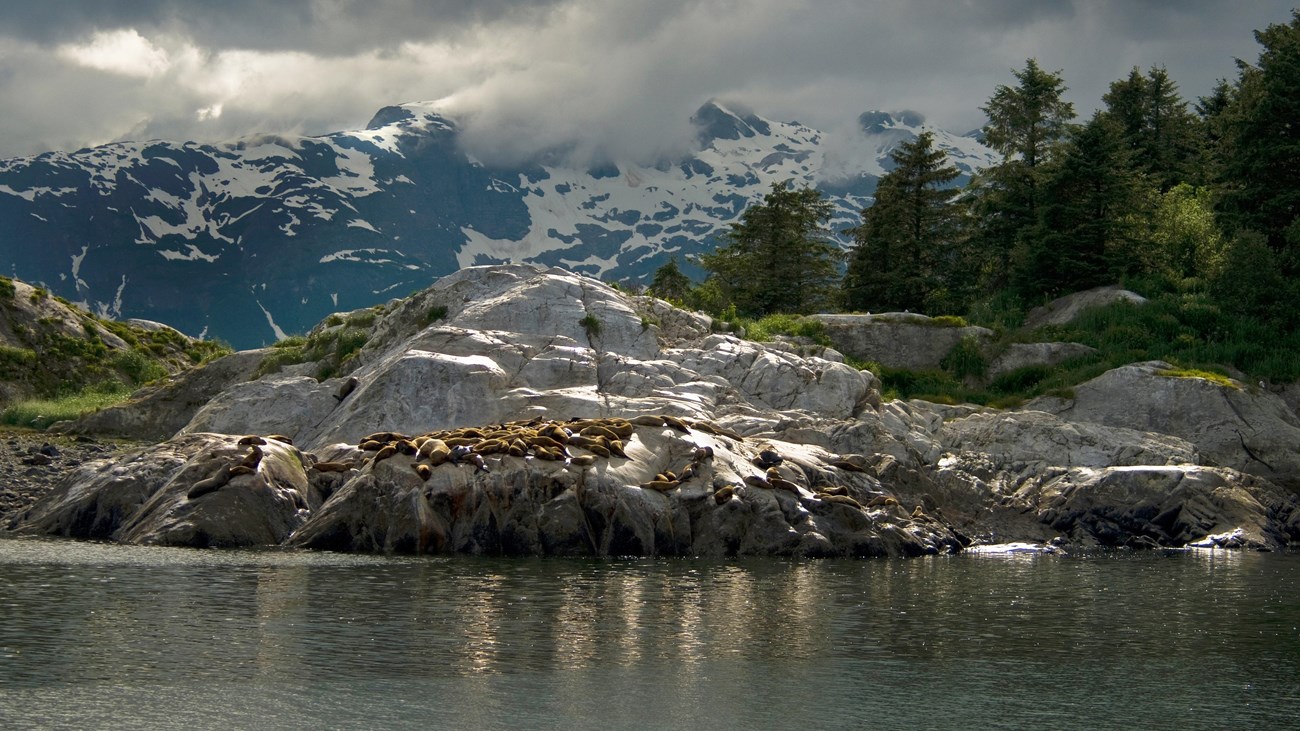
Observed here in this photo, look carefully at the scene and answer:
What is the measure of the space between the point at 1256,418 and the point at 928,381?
12761 mm

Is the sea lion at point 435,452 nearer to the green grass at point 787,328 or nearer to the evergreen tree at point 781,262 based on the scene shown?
the green grass at point 787,328

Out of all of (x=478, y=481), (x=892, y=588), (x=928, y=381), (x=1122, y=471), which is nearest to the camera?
(x=892, y=588)

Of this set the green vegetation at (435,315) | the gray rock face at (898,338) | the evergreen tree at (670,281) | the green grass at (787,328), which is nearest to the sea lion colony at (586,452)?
the green vegetation at (435,315)

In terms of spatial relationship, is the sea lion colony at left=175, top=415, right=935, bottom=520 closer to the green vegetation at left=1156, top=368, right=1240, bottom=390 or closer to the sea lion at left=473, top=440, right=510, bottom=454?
the sea lion at left=473, top=440, right=510, bottom=454

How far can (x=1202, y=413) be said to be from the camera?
45.8m

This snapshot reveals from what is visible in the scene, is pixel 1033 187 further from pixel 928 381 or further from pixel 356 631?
pixel 356 631

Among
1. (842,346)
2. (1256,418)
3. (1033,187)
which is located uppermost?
(1033,187)

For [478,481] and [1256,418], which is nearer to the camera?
[478,481]

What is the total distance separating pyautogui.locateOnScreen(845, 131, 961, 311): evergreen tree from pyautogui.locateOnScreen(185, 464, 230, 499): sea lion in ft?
135

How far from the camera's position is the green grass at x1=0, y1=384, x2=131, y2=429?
167ft

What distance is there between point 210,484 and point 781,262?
43.7 m

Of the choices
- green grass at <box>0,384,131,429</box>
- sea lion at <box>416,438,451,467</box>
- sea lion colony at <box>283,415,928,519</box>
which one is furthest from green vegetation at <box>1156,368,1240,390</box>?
green grass at <box>0,384,131,429</box>

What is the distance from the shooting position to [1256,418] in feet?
149

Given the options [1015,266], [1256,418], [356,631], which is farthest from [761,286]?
[356,631]
